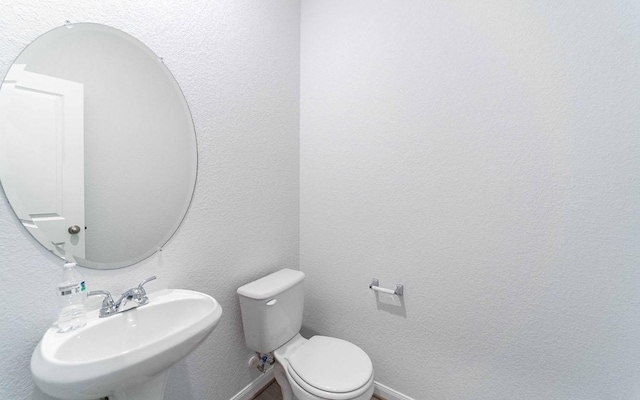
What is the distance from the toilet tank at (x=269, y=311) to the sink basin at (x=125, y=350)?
0.31m

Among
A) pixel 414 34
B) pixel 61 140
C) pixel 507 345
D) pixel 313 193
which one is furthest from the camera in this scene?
pixel 313 193

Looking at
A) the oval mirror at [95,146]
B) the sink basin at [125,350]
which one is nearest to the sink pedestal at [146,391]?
the sink basin at [125,350]

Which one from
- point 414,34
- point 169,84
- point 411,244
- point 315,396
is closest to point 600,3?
point 414,34

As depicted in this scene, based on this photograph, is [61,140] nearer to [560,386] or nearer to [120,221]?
[120,221]

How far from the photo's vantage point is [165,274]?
112 cm

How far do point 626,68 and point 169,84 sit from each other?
1784 mm

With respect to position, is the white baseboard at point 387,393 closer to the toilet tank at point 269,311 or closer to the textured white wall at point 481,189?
the textured white wall at point 481,189

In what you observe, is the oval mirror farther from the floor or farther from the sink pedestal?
the floor

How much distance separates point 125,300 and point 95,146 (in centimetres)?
59

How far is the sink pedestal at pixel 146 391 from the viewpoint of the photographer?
0.81 m

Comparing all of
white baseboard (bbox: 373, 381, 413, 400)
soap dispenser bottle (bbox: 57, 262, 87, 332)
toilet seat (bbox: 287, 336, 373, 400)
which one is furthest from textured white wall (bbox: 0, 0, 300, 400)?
white baseboard (bbox: 373, 381, 413, 400)

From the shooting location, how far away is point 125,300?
0.97 metres

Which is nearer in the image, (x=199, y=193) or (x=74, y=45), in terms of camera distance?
(x=74, y=45)

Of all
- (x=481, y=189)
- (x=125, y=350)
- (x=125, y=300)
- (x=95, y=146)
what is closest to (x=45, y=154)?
(x=95, y=146)
